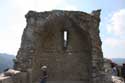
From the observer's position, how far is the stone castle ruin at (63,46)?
14727mm

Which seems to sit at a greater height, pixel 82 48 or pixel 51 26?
pixel 51 26

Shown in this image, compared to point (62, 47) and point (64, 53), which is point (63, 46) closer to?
point (62, 47)

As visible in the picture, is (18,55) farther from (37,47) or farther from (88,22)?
(88,22)

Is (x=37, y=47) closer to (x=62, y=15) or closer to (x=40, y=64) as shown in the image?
(x=40, y=64)

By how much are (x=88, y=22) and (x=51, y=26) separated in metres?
2.01

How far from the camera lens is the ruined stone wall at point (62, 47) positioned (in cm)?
1473

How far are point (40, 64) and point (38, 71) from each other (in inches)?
17.4

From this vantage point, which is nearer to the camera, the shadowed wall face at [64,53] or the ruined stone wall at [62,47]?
the ruined stone wall at [62,47]

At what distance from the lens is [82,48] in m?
15.5

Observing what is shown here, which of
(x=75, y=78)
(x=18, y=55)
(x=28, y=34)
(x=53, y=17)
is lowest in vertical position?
(x=75, y=78)

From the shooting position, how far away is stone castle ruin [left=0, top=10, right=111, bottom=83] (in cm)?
1473

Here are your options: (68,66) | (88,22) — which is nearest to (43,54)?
(68,66)

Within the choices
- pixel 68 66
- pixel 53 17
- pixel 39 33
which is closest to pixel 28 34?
pixel 39 33

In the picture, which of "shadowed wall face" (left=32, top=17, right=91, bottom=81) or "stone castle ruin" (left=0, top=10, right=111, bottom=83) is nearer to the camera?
"stone castle ruin" (left=0, top=10, right=111, bottom=83)
